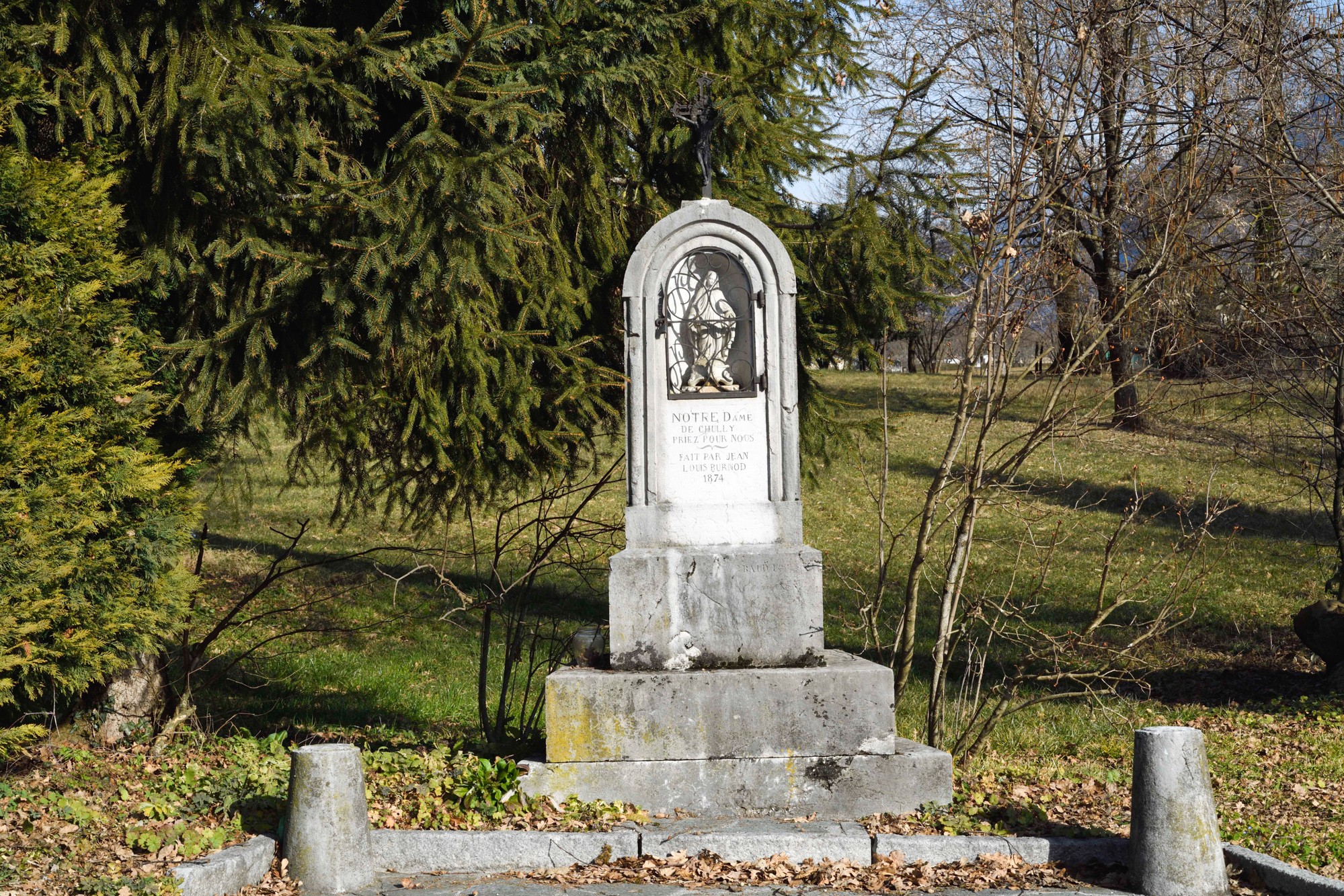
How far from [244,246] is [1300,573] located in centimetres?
1299

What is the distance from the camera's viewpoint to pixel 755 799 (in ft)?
Answer: 17.5

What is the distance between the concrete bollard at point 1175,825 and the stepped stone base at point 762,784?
950mm

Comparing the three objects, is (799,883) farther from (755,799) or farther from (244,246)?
(244,246)

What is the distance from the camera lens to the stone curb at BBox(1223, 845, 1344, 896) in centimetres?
431

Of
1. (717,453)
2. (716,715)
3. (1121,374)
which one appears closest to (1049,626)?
(1121,374)

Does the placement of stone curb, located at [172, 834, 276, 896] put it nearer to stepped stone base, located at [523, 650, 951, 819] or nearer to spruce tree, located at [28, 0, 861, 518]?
stepped stone base, located at [523, 650, 951, 819]

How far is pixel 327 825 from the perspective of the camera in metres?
4.62

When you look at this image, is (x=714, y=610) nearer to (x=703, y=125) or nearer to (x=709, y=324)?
(x=709, y=324)

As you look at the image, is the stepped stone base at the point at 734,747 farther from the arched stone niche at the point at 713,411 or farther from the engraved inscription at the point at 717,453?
the engraved inscription at the point at 717,453

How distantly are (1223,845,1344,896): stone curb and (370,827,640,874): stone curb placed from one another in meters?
2.61

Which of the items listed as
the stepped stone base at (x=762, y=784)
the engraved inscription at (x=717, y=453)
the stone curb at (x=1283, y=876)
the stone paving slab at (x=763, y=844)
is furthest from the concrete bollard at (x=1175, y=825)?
the engraved inscription at (x=717, y=453)

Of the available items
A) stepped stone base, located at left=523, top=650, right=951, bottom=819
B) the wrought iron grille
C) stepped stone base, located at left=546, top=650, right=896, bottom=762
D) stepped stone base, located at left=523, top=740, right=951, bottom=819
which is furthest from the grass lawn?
the wrought iron grille

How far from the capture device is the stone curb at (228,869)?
4.27 meters

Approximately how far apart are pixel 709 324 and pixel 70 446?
10.1 ft
